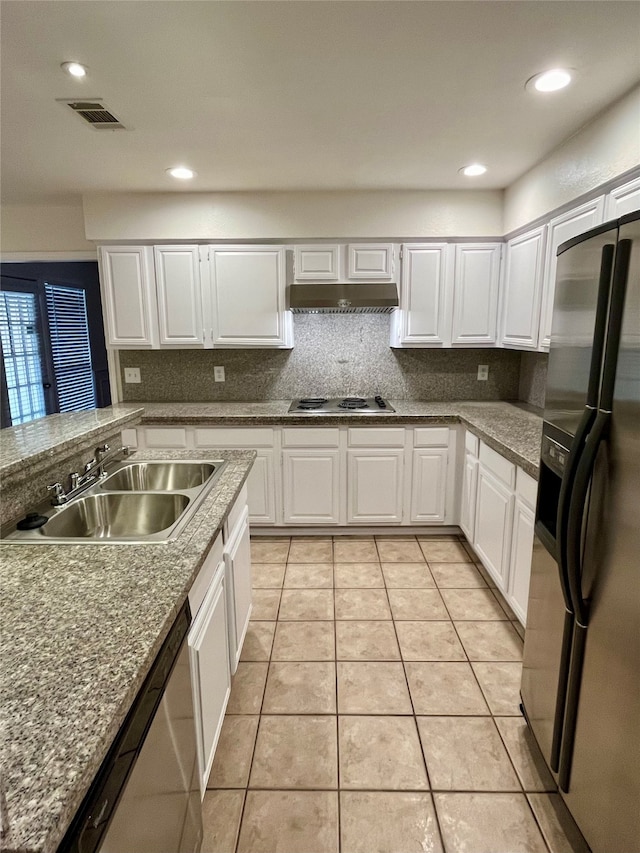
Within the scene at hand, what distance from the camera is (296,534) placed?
352 cm

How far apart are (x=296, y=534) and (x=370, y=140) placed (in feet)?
8.52

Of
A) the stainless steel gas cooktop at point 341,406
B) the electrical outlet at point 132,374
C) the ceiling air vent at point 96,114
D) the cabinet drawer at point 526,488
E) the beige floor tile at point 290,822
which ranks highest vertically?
the ceiling air vent at point 96,114

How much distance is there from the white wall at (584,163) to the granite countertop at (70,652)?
2.23m

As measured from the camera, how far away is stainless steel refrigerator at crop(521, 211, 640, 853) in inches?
43.6

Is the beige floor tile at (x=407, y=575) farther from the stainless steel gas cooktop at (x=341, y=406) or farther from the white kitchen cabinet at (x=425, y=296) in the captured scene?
the white kitchen cabinet at (x=425, y=296)

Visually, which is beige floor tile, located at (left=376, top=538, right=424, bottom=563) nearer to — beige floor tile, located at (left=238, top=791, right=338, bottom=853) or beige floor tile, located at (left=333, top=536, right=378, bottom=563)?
beige floor tile, located at (left=333, top=536, right=378, bottom=563)

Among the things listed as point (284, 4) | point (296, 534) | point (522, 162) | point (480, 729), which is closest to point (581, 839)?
point (480, 729)

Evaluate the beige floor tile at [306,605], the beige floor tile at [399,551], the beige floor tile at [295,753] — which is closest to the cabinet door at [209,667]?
the beige floor tile at [295,753]

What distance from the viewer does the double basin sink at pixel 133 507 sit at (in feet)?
4.67

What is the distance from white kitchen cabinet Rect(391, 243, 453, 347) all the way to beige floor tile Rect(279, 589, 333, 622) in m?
1.89

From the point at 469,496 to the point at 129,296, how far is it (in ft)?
9.27

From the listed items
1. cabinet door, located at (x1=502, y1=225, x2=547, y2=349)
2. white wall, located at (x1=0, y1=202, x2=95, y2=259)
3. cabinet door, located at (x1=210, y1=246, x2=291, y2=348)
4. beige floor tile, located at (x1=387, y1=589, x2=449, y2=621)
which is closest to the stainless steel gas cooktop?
cabinet door, located at (x1=210, y1=246, x2=291, y2=348)

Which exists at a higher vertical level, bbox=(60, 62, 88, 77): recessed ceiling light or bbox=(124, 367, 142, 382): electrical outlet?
bbox=(60, 62, 88, 77): recessed ceiling light

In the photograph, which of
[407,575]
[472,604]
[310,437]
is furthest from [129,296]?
[472,604]
